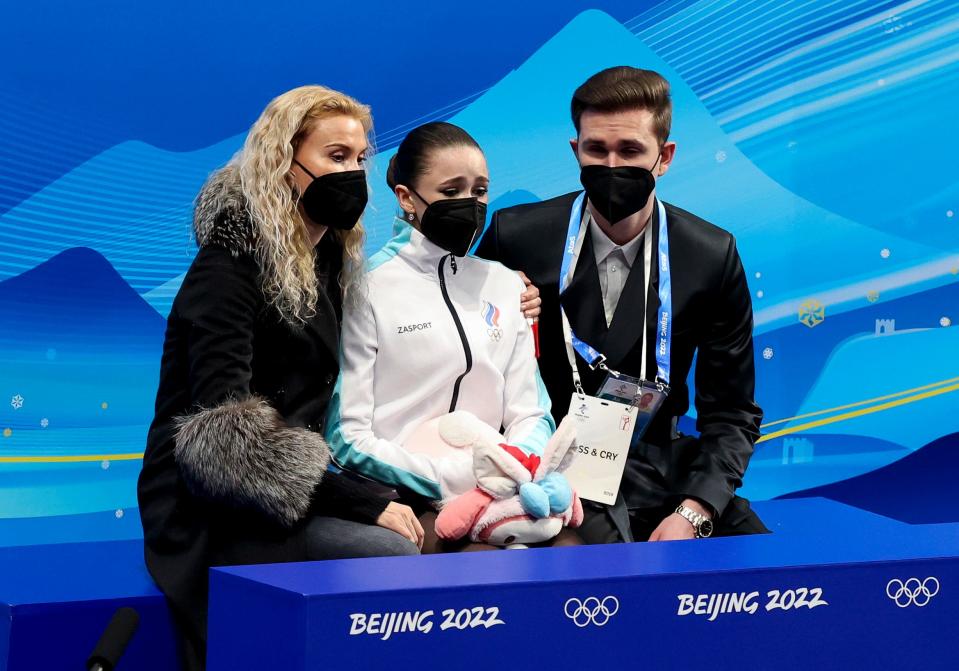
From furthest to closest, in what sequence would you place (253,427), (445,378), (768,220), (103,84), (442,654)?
(768,220) → (103,84) → (445,378) → (253,427) → (442,654)

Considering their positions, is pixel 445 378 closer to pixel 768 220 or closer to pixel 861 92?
pixel 768 220

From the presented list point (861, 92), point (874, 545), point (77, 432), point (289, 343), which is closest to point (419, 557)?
point (289, 343)

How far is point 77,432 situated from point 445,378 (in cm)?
184

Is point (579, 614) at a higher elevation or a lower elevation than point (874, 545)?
Result: lower

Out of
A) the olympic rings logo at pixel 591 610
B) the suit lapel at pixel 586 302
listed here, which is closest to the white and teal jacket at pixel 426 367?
the suit lapel at pixel 586 302

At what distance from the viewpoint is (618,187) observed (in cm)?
326

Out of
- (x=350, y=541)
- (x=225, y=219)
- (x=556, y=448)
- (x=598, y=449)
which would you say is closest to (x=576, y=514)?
(x=556, y=448)

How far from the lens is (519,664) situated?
6.97 feet

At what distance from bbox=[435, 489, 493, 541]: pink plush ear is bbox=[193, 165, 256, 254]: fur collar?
0.72 metres

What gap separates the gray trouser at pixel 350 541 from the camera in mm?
2649

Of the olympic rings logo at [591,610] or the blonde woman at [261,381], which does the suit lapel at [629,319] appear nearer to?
the blonde woman at [261,381]

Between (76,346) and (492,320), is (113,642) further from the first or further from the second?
(76,346)

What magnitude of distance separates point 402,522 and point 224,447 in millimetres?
426

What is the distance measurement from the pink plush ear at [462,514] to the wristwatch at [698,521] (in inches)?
24.9
